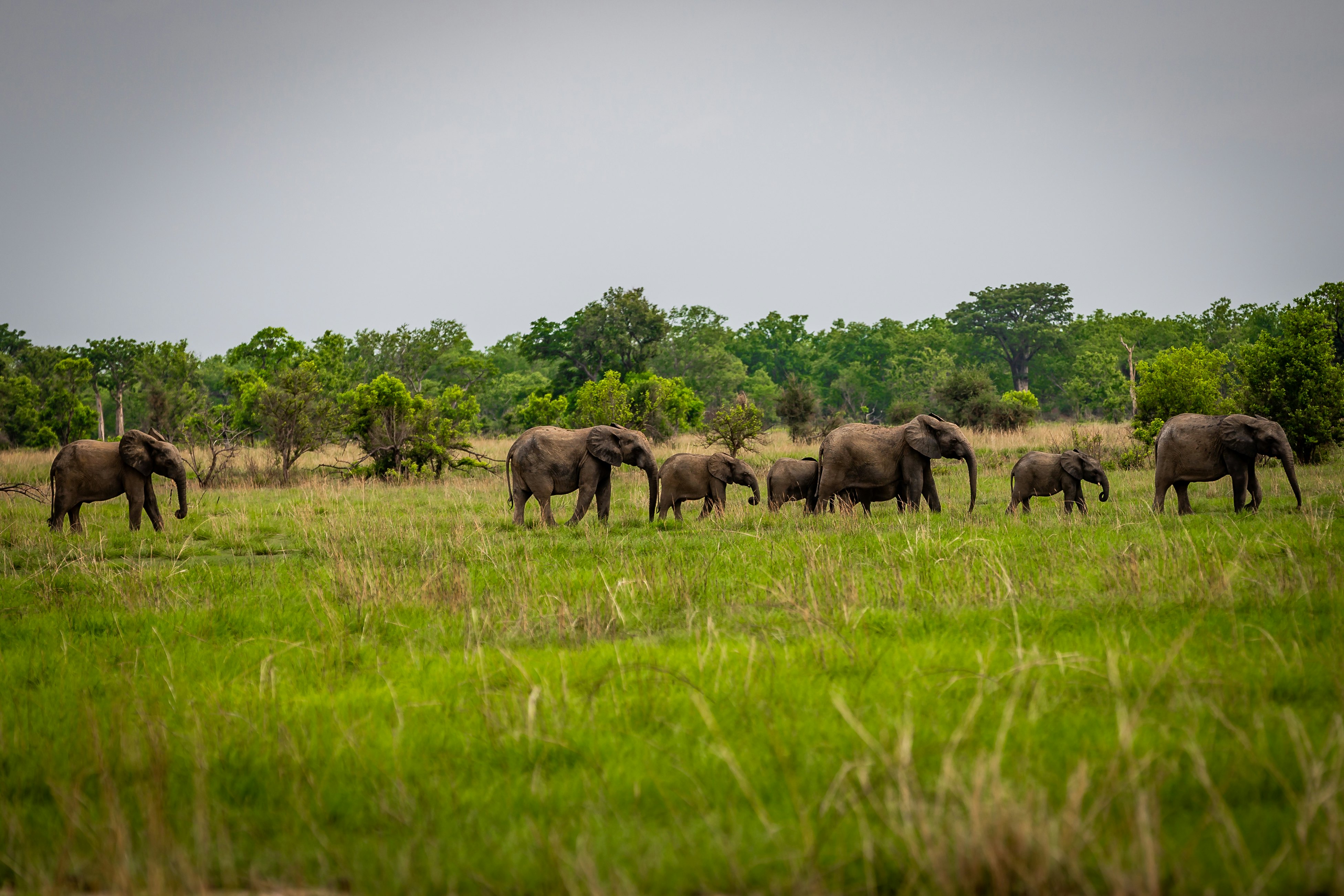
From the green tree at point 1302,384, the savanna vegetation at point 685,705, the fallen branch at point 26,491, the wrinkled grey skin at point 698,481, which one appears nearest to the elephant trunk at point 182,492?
the savanna vegetation at point 685,705

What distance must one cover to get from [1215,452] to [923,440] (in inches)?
157

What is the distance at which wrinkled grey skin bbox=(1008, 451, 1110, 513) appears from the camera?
535 inches

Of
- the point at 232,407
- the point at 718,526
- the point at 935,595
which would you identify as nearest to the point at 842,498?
the point at 718,526

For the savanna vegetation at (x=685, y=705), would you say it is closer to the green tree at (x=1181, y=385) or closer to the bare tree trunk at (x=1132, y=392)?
the green tree at (x=1181, y=385)

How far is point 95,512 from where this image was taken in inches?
587

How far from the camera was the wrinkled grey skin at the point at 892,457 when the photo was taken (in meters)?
13.4

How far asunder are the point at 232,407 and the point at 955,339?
2394 inches

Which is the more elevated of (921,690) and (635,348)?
(635,348)

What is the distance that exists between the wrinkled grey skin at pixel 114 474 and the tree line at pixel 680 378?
6821 millimetres

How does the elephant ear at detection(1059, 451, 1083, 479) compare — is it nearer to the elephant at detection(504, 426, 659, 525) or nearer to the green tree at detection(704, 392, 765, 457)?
the elephant at detection(504, 426, 659, 525)

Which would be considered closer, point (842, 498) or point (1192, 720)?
point (1192, 720)

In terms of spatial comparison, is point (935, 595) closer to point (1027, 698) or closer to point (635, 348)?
point (1027, 698)

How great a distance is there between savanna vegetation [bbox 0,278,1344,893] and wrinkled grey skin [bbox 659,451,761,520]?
153cm

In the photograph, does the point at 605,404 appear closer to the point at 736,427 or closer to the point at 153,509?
the point at 736,427
